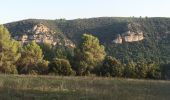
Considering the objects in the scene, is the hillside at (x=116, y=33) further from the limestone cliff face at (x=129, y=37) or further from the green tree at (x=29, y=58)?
the green tree at (x=29, y=58)

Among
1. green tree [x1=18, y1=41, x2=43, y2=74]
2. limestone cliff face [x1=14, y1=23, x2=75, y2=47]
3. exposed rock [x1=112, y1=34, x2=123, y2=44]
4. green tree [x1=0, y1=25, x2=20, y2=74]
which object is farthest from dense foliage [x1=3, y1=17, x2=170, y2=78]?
limestone cliff face [x1=14, y1=23, x2=75, y2=47]

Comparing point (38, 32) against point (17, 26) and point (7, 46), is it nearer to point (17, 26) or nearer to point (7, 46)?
point (17, 26)

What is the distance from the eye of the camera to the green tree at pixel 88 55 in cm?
6694

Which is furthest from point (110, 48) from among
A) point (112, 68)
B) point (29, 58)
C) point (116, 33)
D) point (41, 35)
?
point (112, 68)

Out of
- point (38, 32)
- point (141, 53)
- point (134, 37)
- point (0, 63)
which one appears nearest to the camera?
point (0, 63)

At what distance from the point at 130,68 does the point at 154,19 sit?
289 ft

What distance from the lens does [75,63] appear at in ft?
225

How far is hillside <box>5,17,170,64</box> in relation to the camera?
11548cm

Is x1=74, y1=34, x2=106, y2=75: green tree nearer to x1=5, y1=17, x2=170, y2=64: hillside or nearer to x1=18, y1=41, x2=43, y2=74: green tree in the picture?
x1=18, y1=41, x2=43, y2=74: green tree

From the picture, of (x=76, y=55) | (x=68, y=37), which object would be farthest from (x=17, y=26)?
(x=76, y=55)

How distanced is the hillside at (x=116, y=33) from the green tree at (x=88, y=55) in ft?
114

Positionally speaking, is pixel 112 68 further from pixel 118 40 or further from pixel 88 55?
pixel 118 40

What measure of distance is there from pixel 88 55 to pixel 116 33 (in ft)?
215

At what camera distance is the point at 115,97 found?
45.1 ft
